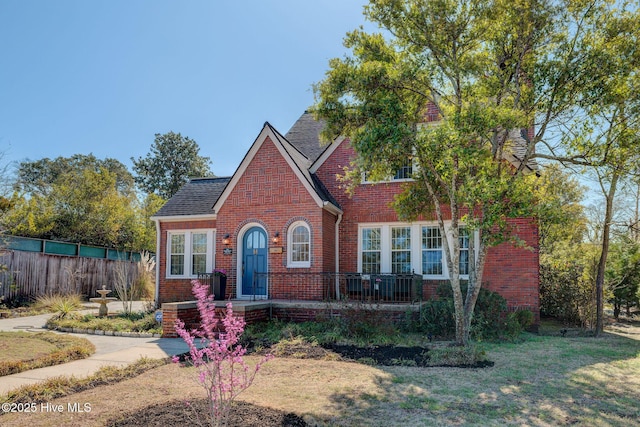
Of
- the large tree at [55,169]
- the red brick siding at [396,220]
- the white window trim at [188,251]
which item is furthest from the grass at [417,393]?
the large tree at [55,169]

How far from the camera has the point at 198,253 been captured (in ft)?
55.3

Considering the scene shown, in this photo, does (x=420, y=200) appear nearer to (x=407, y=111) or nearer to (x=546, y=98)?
(x=407, y=111)

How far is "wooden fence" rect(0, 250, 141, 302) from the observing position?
18.8 meters

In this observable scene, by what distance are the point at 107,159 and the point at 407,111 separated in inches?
1912

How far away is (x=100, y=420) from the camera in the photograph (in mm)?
4977

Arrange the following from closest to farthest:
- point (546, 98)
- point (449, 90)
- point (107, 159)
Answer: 1. point (546, 98)
2. point (449, 90)
3. point (107, 159)

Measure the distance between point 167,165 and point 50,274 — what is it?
26907mm

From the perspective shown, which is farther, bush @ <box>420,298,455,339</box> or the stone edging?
the stone edging

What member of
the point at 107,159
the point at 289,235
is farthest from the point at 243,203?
the point at 107,159

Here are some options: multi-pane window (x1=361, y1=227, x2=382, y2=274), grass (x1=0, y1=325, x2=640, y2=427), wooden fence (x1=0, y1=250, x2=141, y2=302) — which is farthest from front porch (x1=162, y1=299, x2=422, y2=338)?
wooden fence (x1=0, y1=250, x2=141, y2=302)

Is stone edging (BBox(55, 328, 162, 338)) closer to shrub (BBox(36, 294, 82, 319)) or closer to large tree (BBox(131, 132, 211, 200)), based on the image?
shrub (BBox(36, 294, 82, 319))

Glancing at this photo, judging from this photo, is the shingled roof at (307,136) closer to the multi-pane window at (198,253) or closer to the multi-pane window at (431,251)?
the multi-pane window at (431,251)

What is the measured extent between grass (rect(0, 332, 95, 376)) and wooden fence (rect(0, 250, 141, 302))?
8.20 m

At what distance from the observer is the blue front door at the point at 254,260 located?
1495 cm
